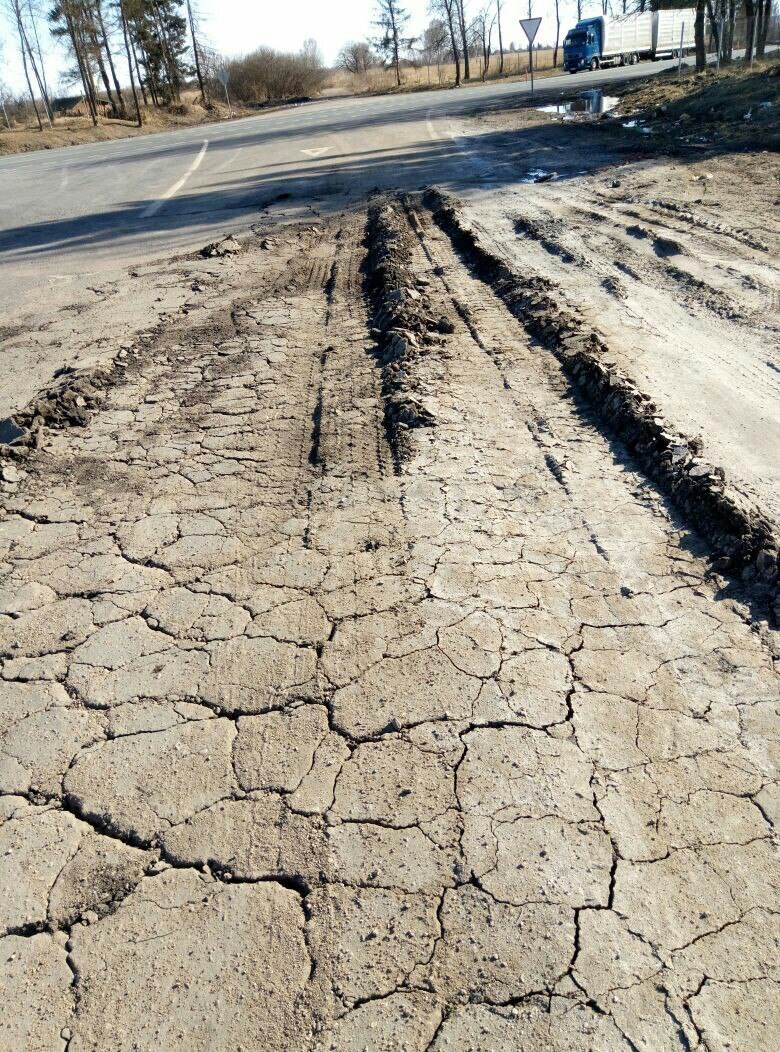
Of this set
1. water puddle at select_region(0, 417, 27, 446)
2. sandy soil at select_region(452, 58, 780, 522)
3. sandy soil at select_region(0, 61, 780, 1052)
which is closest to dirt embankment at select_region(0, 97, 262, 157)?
sandy soil at select_region(452, 58, 780, 522)

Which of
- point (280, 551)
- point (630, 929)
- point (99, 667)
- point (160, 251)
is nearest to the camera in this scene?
point (630, 929)

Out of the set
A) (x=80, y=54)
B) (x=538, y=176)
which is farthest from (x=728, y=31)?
(x=80, y=54)

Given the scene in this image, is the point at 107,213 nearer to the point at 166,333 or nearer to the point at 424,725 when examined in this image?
the point at 166,333

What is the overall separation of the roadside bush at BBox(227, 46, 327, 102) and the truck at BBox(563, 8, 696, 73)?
23430 millimetres

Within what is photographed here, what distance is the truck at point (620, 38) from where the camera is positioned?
40750 mm

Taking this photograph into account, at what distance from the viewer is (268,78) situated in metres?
56.1

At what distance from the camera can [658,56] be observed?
150ft

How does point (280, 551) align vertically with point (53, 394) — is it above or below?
below

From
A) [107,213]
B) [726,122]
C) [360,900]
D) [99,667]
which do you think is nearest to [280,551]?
[99,667]

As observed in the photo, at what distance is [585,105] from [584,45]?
2092cm

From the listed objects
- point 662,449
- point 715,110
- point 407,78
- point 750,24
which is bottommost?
point 662,449

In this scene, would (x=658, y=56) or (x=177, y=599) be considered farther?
(x=658, y=56)

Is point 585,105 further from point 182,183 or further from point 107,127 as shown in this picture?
point 107,127

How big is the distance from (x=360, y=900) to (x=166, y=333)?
646 cm
